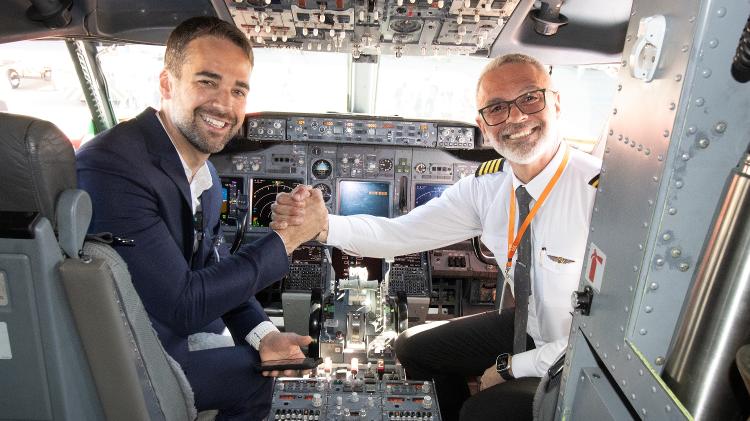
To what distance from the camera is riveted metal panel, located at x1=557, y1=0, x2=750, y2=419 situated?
0.93m

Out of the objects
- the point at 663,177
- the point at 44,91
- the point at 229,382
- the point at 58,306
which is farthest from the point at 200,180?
the point at 44,91

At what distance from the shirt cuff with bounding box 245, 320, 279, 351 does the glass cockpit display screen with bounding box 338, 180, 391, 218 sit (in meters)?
2.07

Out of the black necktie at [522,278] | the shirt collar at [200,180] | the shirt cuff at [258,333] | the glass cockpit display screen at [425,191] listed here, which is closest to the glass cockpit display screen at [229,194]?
the glass cockpit display screen at [425,191]

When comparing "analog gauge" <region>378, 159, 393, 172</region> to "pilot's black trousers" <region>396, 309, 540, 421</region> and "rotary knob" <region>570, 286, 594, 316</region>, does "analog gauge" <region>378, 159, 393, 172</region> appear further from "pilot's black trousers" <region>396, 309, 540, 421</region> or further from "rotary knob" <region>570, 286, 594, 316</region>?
Result: "rotary knob" <region>570, 286, 594, 316</region>

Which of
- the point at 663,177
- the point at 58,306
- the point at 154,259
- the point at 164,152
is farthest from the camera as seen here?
the point at 164,152

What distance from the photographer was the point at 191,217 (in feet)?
5.88

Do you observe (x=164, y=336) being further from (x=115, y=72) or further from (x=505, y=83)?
(x=115, y=72)

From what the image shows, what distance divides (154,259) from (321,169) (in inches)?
101

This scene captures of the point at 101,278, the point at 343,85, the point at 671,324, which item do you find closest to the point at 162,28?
the point at 343,85

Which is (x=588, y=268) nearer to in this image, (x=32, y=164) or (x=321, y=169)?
(x=32, y=164)

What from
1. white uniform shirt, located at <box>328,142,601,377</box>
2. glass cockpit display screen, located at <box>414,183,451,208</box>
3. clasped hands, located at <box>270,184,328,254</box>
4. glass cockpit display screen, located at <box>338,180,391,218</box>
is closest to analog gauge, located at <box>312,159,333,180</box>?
glass cockpit display screen, located at <box>338,180,391,218</box>

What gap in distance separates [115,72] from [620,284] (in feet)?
13.3

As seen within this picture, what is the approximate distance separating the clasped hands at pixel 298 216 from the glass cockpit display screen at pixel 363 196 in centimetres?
168

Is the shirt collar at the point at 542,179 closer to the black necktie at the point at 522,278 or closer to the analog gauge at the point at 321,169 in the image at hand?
the black necktie at the point at 522,278
